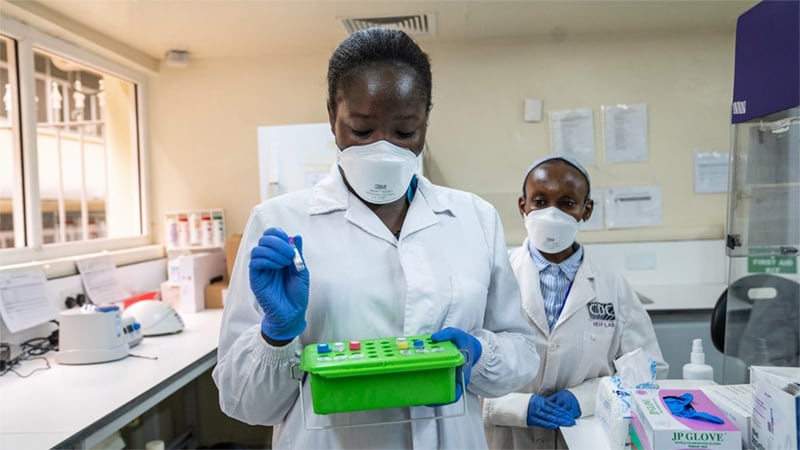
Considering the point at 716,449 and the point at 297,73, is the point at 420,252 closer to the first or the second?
the point at 716,449

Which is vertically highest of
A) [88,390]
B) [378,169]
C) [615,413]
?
[378,169]

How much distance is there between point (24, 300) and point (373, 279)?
178cm

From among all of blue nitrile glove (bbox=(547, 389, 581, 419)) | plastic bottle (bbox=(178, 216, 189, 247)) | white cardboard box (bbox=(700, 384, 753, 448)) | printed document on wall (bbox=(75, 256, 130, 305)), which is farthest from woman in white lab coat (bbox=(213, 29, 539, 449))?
plastic bottle (bbox=(178, 216, 189, 247))

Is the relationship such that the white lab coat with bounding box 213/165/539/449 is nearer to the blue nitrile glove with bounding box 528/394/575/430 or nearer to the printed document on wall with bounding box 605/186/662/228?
the blue nitrile glove with bounding box 528/394/575/430

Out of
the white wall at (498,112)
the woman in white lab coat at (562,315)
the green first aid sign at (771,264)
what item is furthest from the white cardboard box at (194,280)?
the green first aid sign at (771,264)

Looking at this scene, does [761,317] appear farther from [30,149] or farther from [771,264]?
[30,149]

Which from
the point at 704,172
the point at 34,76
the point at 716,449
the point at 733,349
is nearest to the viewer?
the point at 716,449

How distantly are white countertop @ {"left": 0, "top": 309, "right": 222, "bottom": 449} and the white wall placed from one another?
4.01ft

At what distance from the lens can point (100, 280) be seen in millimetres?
2420

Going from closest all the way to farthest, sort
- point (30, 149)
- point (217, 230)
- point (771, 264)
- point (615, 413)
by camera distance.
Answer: point (615, 413), point (771, 264), point (30, 149), point (217, 230)

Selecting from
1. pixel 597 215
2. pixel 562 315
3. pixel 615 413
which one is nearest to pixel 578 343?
pixel 562 315

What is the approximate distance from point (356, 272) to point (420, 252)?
122 millimetres

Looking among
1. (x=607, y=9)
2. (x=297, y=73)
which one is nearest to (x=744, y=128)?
(x=607, y=9)

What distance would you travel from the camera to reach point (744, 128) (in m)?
1.38
